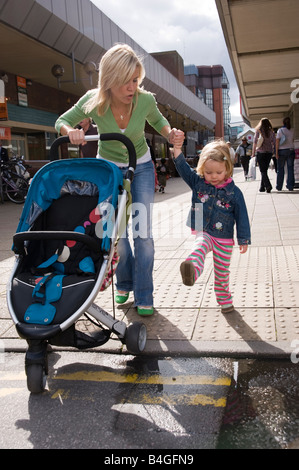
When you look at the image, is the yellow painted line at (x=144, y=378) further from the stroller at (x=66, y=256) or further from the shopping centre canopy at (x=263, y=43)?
the shopping centre canopy at (x=263, y=43)

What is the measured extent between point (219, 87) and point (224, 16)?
8338 centimetres

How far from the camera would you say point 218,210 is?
3.61 metres

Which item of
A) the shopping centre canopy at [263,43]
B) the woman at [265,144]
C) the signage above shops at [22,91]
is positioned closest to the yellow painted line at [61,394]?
the shopping centre canopy at [263,43]

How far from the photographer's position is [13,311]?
262cm

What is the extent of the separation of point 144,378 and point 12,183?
12.7 metres

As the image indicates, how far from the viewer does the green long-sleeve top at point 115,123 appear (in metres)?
3.55

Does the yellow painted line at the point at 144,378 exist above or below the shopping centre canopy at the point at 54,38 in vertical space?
below

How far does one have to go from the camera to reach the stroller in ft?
8.41

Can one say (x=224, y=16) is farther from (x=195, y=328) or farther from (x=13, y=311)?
(x=13, y=311)

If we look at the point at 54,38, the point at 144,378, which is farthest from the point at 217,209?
the point at 54,38

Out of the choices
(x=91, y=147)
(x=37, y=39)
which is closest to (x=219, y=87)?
(x=37, y=39)

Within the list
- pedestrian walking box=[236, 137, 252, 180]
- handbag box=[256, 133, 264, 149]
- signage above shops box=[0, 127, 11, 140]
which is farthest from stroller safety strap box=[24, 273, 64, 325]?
pedestrian walking box=[236, 137, 252, 180]

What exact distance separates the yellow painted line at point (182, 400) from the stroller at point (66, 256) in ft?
1.46

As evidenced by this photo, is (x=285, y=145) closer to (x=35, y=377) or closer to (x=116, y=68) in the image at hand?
(x=116, y=68)
